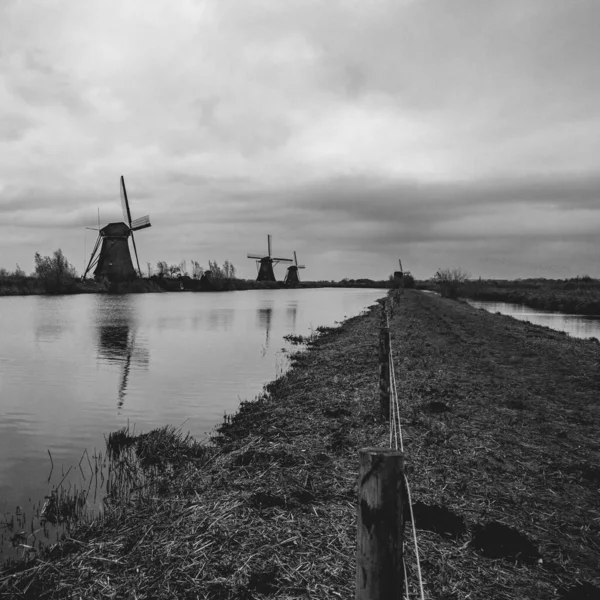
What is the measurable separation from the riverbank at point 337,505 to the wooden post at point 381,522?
5.59ft

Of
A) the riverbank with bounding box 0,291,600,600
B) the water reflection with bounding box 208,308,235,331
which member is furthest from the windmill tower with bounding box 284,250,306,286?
the riverbank with bounding box 0,291,600,600

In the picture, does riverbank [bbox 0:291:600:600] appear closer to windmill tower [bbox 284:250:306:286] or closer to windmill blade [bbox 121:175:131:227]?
windmill blade [bbox 121:175:131:227]

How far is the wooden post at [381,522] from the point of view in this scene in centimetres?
239

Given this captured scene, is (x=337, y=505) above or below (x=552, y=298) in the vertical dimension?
below

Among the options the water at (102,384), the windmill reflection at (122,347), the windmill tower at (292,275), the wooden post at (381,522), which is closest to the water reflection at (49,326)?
the water at (102,384)

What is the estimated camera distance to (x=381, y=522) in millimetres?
2434

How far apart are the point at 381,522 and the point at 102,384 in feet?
47.5

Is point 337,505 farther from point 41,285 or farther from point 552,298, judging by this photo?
point 41,285

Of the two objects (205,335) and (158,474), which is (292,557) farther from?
(205,335)

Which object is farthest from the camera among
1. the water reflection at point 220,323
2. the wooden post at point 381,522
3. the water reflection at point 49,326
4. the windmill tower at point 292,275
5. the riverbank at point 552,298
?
the windmill tower at point 292,275

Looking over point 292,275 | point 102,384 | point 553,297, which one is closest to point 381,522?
point 102,384

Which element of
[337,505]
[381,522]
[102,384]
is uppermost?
[381,522]

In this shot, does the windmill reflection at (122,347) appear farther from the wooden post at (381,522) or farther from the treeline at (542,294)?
the treeline at (542,294)

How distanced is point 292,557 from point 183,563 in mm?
973
